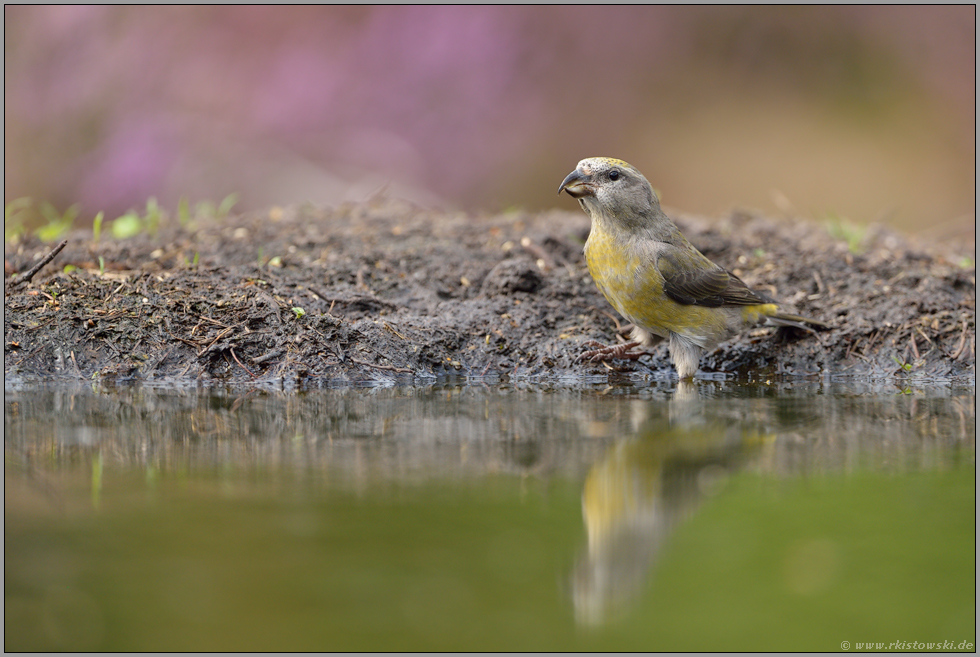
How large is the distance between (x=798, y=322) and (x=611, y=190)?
1.80 metres

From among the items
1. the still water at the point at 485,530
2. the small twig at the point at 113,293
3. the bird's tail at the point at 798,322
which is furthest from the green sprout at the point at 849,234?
the small twig at the point at 113,293

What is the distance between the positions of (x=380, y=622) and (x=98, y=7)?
12.3 meters

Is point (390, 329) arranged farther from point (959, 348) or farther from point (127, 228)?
point (959, 348)

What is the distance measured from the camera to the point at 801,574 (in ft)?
8.00

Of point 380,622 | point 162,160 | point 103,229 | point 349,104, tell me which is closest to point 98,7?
point 162,160

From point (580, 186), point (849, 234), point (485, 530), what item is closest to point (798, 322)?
point (580, 186)

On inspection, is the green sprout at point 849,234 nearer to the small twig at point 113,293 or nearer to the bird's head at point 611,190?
the bird's head at point 611,190

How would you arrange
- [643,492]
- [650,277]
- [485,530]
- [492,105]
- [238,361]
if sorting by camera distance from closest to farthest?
1. [485,530]
2. [643,492]
3. [238,361]
4. [650,277]
5. [492,105]

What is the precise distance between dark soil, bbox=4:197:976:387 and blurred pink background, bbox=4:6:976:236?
3493mm

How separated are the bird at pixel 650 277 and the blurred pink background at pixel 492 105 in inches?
197

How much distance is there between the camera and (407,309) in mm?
6406

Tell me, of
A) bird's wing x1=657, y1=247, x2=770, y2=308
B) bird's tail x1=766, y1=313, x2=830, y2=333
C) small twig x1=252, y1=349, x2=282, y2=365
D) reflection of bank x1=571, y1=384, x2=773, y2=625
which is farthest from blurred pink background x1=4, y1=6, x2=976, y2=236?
reflection of bank x1=571, y1=384, x2=773, y2=625

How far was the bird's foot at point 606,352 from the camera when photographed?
5.92m

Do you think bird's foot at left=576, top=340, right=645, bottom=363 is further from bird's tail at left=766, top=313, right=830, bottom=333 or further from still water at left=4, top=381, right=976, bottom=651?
still water at left=4, top=381, right=976, bottom=651
